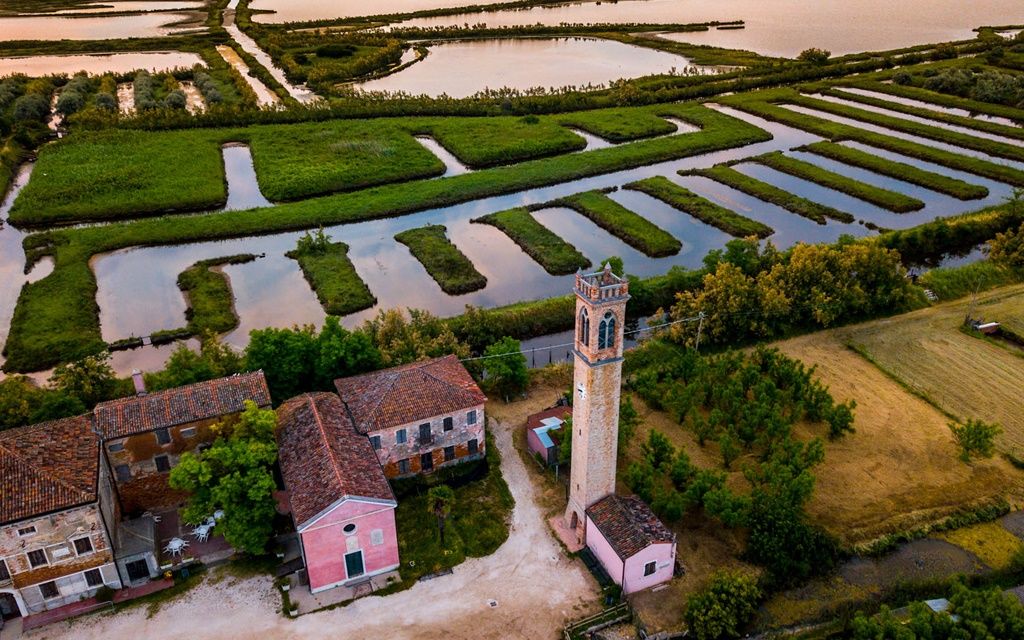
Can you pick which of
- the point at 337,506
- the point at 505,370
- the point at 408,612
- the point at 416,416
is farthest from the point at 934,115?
the point at 337,506

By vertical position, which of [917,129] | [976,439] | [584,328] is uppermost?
[584,328]

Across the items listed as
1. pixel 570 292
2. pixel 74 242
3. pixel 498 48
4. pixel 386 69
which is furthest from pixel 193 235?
pixel 498 48

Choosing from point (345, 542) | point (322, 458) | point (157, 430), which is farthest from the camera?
point (157, 430)

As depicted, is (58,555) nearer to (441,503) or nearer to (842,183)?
(441,503)

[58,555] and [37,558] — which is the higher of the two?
[37,558]

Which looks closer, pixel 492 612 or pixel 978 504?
pixel 492 612

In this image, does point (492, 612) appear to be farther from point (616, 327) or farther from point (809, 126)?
point (809, 126)
